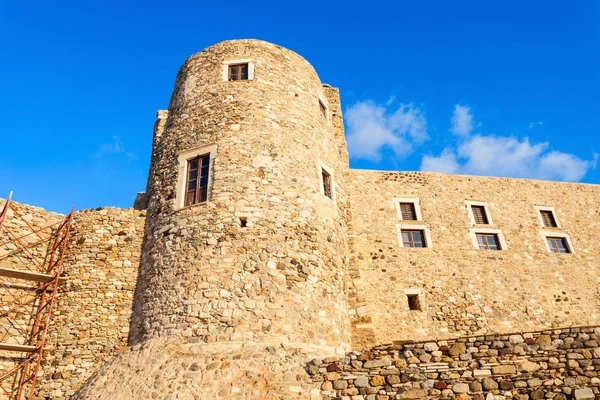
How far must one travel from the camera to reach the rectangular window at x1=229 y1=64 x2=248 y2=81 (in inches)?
504

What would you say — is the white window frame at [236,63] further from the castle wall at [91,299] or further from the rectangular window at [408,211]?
the rectangular window at [408,211]

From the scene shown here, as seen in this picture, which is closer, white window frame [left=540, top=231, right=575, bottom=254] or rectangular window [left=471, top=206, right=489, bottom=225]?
rectangular window [left=471, top=206, right=489, bottom=225]

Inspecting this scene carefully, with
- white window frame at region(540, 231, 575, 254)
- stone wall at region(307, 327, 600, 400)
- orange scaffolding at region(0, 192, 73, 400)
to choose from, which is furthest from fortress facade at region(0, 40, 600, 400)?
orange scaffolding at region(0, 192, 73, 400)

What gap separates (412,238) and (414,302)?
2.63 m

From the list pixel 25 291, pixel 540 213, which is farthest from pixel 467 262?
pixel 25 291

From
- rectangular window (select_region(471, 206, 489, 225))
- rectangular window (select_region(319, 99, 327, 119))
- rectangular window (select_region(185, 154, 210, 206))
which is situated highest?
rectangular window (select_region(319, 99, 327, 119))

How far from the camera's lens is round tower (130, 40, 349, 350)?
9000 mm

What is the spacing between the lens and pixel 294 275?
31.4 feet

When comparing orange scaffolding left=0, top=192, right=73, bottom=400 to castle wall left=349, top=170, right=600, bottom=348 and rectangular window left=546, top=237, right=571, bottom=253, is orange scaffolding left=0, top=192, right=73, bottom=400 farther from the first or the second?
rectangular window left=546, top=237, right=571, bottom=253

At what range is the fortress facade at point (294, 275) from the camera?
7.48 metres

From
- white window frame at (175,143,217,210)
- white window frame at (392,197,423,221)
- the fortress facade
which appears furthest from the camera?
white window frame at (392,197,423,221)

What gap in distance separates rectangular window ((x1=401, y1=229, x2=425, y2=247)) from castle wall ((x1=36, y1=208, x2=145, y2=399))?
9495mm

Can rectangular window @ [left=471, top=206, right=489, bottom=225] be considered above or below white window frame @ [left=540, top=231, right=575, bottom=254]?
above

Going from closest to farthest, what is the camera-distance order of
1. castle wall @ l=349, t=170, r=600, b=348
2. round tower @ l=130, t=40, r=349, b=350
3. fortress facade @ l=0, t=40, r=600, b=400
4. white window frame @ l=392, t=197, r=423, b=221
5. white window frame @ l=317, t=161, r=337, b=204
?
1. fortress facade @ l=0, t=40, r=600, b=400
2. round tower @ l=130, t=40, r=349, b=350
3. white window frame @ l=317, t=161, r=337, b=204
4. castle wall @ l=349, t=170, r=600, b=348
5. white window frame @ l=392, t=197, r=423, b=221
